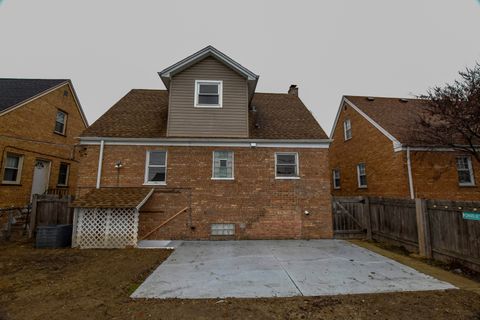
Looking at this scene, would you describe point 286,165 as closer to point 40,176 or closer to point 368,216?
point 368,216

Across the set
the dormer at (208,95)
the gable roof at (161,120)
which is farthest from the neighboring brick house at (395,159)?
the dormer at (208,95)

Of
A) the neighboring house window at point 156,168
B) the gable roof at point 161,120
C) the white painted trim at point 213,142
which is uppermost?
the gable roof at point 161,120

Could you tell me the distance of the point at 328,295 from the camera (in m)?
4.16

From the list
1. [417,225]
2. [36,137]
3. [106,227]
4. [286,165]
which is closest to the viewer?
[417,225]

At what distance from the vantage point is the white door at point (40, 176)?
12289 millimetres

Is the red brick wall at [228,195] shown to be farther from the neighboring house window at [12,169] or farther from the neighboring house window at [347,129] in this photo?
the neighboring house window at [347,129]

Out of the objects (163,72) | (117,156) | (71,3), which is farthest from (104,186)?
(71,3)

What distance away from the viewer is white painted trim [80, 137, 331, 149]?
9.31 meters

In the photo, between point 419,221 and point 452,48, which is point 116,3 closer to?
point 419,221

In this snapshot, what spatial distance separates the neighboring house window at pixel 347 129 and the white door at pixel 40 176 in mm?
18968

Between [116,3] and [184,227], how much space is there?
9.91m

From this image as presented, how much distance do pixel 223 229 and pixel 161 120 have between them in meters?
5.75

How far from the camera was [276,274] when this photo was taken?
5.21m

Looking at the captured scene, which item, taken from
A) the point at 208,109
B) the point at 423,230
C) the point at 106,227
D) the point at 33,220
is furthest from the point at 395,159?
the point at 33,220
